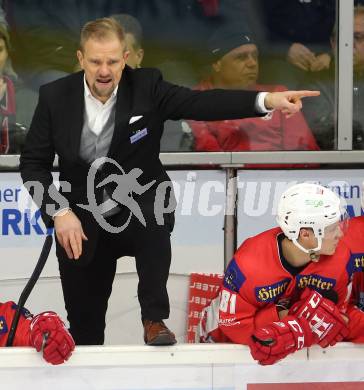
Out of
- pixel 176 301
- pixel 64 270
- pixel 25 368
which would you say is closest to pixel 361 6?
pixel 176 301

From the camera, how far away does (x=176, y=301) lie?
6.04 metres

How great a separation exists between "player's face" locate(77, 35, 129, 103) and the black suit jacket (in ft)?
0.23

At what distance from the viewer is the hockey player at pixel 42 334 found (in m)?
4.04

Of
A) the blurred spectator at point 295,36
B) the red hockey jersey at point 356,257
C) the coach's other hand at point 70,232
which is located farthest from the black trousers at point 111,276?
the blurred spectator at point 295,36

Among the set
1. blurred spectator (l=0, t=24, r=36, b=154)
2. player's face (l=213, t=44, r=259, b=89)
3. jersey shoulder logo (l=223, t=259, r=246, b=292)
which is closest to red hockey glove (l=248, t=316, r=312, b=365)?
jersey shoulder logo (l=223, t=259, r=246, b=292)

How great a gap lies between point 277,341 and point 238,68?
86.7 inches

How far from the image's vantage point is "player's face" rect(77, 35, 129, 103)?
4426mm

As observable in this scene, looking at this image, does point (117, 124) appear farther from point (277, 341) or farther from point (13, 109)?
point (13, 109)

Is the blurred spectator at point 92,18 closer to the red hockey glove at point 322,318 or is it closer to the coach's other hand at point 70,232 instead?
the coach's other hand at point 70,232

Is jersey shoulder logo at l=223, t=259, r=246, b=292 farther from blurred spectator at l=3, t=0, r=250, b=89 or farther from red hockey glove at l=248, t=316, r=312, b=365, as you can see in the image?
blurred spectator at l=3, t=0, r=250, b=89

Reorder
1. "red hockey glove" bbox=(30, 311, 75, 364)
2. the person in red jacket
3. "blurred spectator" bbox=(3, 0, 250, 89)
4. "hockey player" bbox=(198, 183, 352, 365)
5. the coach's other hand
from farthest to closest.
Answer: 1. the person in red jacket
2. "blurred spectator" bbox=(3, 0, 250, 89)
3. the coach's other hand
4. "hockey player" bbox=(198, 183, 352, 365)
5. "red hockey glove" bbox=(30, 311, 75, 364)

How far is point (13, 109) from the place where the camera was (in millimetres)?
5863

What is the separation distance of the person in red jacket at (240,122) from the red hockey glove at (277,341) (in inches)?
76.4

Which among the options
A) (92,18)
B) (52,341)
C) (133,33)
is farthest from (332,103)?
(52,341)
